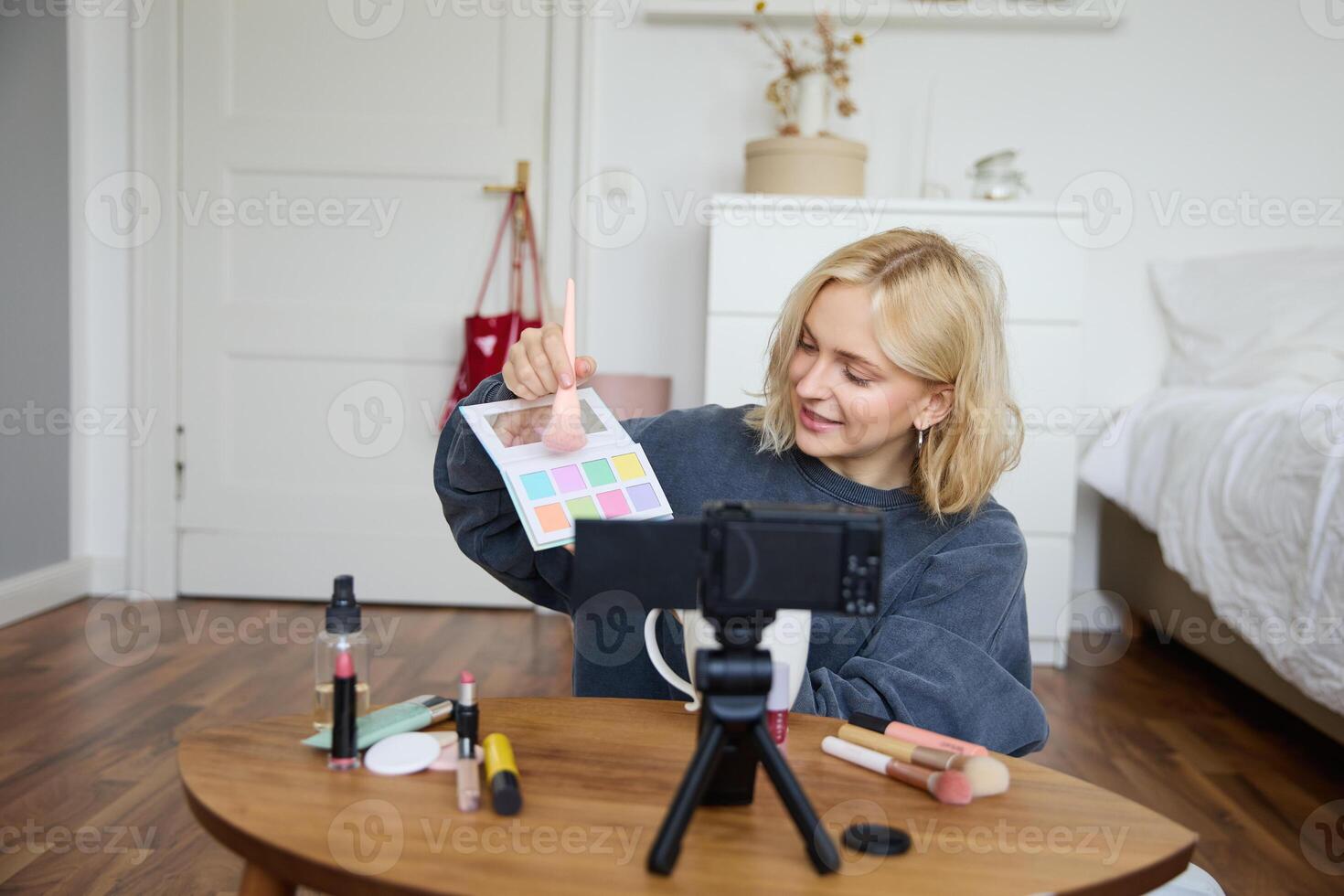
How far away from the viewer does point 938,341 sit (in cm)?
112

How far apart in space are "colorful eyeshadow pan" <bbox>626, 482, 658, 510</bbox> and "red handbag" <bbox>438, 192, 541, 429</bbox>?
1.90m

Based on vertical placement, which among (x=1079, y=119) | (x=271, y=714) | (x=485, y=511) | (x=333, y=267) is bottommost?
(x=271, y=714)

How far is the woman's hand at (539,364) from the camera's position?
2.99ft

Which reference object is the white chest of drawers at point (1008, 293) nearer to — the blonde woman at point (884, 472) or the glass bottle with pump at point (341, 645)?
the blonde woman at point (884, 472)

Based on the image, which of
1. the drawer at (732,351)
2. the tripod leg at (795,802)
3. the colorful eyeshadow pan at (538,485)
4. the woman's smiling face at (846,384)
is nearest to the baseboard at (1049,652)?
the drawer at (732,351)

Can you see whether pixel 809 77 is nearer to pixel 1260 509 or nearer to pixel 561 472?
pixel 1260 509

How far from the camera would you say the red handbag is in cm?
287

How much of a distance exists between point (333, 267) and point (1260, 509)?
2320 mm

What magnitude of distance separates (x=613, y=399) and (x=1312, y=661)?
1527 millimetres

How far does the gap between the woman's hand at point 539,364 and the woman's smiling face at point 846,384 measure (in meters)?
0.27

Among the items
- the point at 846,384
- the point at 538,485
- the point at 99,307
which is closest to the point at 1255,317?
the point at 846,384

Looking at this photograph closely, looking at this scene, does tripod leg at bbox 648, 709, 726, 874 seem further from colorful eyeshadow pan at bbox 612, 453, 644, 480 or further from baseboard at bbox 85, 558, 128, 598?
baseboard at bbox 85, 558, 128, 598

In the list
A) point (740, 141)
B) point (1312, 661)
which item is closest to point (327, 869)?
point (1312, 661)

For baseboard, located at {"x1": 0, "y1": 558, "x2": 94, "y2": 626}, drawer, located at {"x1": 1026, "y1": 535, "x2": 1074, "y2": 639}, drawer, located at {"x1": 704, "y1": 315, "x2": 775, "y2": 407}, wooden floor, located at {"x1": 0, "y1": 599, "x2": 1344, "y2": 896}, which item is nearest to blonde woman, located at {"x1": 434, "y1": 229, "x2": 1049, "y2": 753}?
wooden floor, located at {"x1": 0, "y1": 599, "x2": 1344, "y2": 896}
